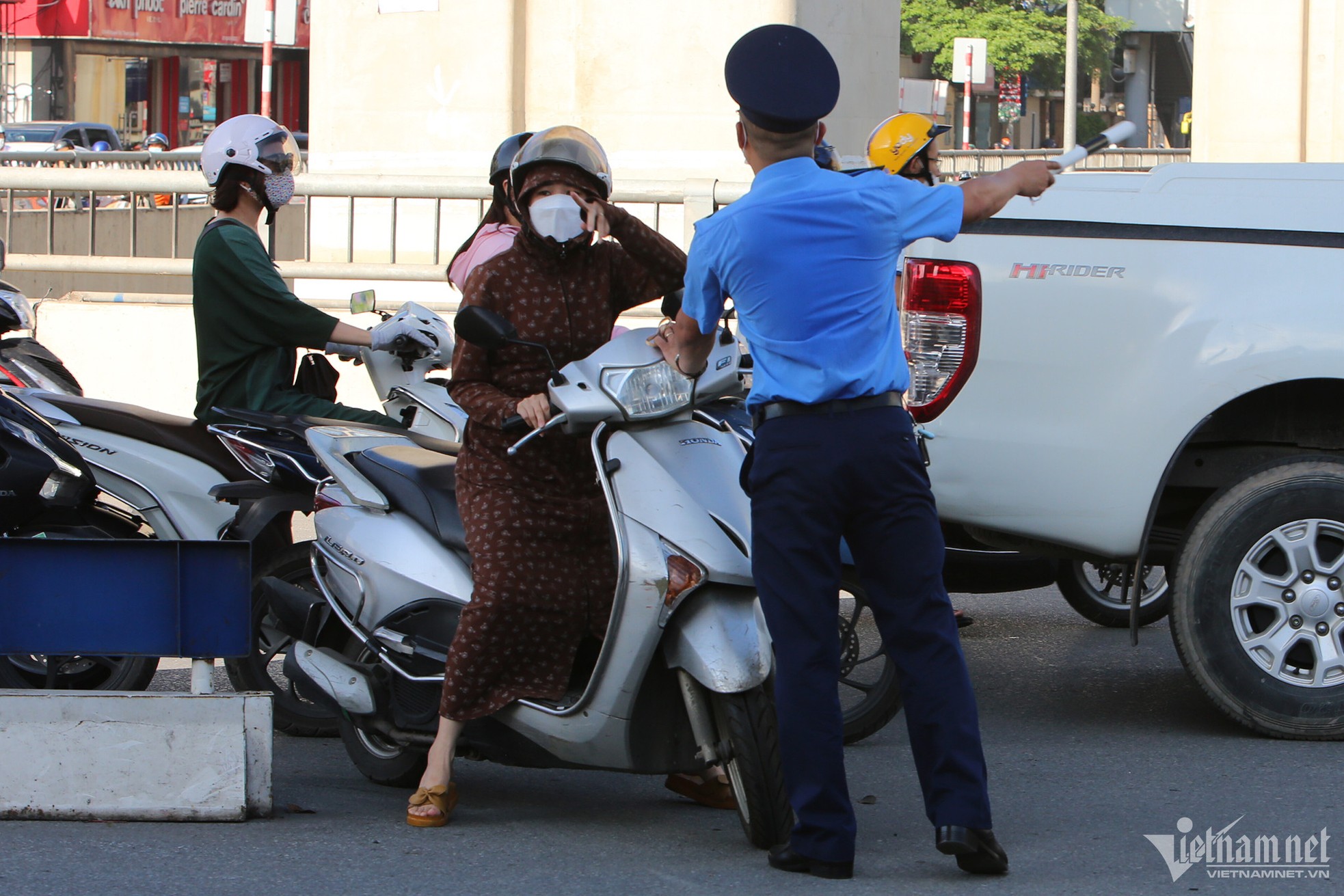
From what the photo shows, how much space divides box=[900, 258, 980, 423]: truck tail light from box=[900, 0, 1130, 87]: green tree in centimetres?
5383

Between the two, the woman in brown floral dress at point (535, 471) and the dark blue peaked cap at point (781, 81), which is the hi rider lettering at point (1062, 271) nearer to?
the woman in brown floral dress at point (535, 471)

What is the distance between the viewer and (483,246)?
5.88 metres

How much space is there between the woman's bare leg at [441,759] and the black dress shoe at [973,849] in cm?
121

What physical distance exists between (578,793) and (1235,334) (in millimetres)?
2228

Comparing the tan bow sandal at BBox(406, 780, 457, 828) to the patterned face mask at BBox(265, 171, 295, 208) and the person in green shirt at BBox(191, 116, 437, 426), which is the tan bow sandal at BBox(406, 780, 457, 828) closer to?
the person in green shirt at BBox(191, 116, 437, 426)

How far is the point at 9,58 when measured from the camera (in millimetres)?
44906

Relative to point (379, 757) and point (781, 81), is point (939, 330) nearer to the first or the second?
point (781, 81)

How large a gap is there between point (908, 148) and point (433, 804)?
12.7ft

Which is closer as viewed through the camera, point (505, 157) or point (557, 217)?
point (557, 217)

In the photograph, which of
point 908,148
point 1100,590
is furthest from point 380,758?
point 908,148

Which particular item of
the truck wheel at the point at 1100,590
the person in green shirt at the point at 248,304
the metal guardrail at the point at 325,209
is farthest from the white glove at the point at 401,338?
the metal guardrail at the point at 325,209

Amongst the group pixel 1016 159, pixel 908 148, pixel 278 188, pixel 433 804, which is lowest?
pixel 433 804

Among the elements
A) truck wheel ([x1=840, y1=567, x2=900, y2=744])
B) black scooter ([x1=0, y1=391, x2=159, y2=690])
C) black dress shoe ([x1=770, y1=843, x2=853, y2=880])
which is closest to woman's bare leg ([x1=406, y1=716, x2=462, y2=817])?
black dress shoe ([x1=770, y1=843, x2=853, y2=880])

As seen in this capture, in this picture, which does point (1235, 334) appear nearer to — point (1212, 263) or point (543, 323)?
point (1212, 263)
